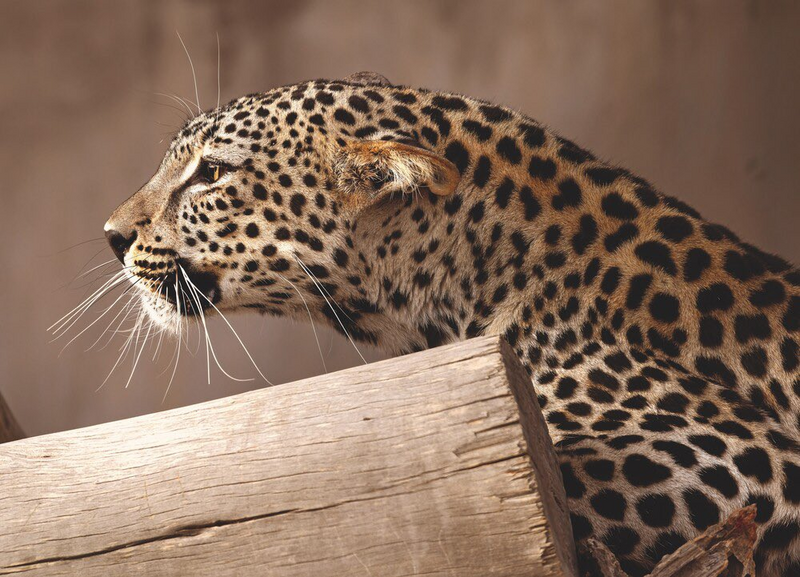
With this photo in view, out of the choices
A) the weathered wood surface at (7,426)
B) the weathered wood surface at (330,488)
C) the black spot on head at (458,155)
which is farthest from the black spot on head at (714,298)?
the weathered wood surface at (7,426)

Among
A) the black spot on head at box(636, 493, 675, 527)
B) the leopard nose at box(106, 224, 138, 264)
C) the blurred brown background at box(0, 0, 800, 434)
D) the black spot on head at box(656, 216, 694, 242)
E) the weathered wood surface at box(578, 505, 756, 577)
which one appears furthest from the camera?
the blurred brown background at box(0, 0, 800, 434)

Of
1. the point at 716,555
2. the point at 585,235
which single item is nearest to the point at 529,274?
the point at 585,235

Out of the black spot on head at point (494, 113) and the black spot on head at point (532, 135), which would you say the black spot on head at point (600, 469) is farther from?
the black spot on head at point (494, 113)

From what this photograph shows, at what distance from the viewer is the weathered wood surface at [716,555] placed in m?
1.79

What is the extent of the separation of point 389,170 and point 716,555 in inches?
55.9

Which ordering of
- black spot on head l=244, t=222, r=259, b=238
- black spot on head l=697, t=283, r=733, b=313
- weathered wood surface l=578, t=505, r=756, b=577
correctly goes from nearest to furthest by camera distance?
weathered wood surface l=578, t=505, r=756, b=577 → black spot on head l=697, t=283, r=733, b=313 → black spot on head l=244, t=222, r=259, b=238

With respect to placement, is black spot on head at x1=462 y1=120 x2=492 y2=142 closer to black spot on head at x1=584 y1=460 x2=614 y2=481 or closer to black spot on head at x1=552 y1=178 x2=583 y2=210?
black spot on head at x1=552 y1=178 x2=583 y2=210

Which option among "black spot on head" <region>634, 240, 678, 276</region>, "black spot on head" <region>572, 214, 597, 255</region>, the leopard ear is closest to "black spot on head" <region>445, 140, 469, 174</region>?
the leopard ear

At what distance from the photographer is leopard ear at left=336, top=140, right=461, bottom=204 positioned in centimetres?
262

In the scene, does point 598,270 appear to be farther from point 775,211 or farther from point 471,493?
point 775,211

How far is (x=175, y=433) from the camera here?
1.92 meters

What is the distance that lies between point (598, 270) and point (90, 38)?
459cm

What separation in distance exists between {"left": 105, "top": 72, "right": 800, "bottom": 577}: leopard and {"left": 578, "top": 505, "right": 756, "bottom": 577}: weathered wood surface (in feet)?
0.93

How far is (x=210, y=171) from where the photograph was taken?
3.02 meters
